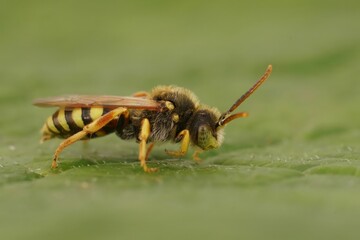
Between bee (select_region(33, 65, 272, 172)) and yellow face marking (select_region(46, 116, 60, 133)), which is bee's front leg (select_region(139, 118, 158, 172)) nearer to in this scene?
bee (select_region(33, 65, 272, 172))

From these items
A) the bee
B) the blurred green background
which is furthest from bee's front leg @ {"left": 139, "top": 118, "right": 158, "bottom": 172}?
the blurred green background

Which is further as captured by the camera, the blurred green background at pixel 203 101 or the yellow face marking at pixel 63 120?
the yellow face marking at pixel 63 120

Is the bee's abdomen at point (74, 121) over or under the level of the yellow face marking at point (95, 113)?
under

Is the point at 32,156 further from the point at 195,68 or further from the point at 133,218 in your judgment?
the point at 195,68

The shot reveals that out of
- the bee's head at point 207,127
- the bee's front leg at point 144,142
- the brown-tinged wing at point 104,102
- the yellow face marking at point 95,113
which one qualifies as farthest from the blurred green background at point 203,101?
the brown-tinged wing at point 104,102

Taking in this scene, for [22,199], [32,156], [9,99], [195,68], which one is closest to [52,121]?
[32,156]

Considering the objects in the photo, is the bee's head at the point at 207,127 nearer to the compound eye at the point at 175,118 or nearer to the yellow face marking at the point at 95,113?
the compound eye at the point at 175,118

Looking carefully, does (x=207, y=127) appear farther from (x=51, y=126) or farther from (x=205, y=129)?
(x=51, y=126)
